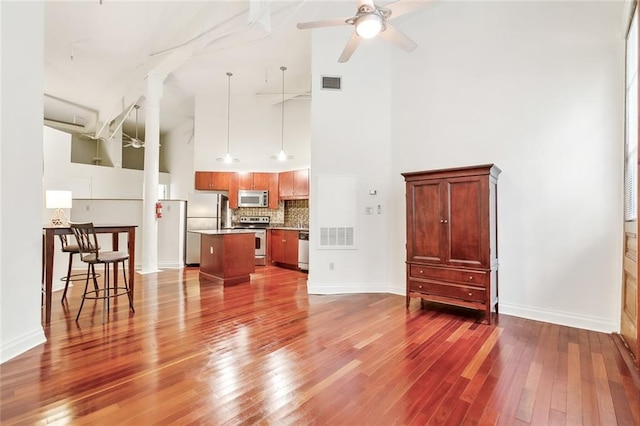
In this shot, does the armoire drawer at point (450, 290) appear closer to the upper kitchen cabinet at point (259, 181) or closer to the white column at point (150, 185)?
the upper kitchen cabinet at point (259, 181)

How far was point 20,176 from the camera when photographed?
102 inches

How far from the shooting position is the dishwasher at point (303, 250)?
6312mm

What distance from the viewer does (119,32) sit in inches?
187

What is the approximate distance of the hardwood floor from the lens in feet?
5.81

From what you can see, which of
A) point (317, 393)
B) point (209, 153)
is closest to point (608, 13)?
point (317, 393)

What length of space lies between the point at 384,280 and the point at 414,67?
3.25 m

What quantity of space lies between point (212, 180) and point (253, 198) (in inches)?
45.1

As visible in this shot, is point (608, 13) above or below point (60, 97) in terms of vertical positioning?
below

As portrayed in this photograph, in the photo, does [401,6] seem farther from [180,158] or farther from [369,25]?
[180,158]

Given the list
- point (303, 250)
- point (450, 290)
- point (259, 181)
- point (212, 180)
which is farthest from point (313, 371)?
point (212, 180)

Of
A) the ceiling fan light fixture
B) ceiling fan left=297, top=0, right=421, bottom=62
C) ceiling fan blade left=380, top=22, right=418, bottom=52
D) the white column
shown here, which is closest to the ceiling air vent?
ceiling fan blade left=380, top=22, right=418, bottom=52

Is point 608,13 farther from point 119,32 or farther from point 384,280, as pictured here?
point 119,32

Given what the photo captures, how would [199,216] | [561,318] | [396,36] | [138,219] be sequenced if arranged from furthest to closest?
[199,216] → [138,219] → [561,318] → [396,36]

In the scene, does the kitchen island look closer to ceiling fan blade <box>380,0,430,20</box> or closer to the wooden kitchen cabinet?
the wooden kitchen cabinet
